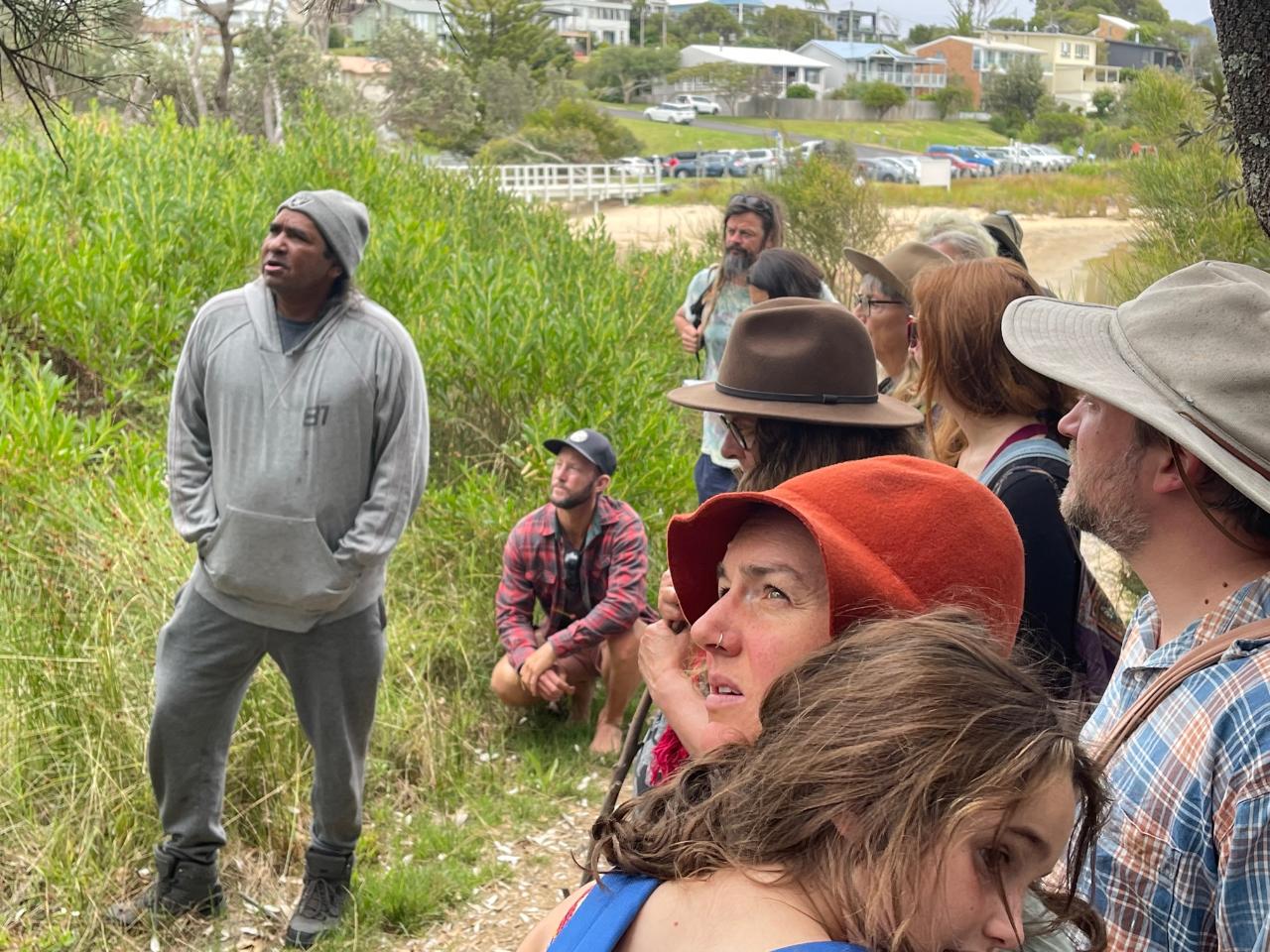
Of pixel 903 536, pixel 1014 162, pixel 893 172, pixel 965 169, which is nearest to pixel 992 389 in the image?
pixel 903 536

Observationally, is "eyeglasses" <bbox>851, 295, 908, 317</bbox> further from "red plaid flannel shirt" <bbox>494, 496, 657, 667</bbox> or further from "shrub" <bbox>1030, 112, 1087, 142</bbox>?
"shrub" <bbox>1030, 112, 1087, 142</bbox>

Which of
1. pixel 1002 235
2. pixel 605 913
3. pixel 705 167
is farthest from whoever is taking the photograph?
pixel 705 167

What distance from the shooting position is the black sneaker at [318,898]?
13.8 feet

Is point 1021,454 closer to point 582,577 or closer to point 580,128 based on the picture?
point 582,577

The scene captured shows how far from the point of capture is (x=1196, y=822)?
1.67 metres

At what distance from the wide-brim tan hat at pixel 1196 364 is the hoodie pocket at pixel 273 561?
2.37 m

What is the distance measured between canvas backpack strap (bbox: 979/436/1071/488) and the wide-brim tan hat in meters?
0.70

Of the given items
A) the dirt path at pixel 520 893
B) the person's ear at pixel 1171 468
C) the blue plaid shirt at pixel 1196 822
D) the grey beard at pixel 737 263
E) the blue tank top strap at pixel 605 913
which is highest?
the person's ear at pixel 1171 468

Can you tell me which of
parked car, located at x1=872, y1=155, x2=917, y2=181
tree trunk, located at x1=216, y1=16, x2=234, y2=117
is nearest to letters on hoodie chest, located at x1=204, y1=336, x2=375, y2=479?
tree trunk, located at x1=216, y1=16, x2=234, y2=117

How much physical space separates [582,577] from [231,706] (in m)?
1.71

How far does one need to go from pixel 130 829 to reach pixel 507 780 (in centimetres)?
147

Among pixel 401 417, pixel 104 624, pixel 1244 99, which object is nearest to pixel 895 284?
pixel 401 417

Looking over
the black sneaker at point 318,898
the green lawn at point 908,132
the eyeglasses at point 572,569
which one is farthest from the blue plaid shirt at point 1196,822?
the green lawn at point 908,132

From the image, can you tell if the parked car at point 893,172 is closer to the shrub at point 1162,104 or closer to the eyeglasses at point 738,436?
the shrub at point 1162,104
